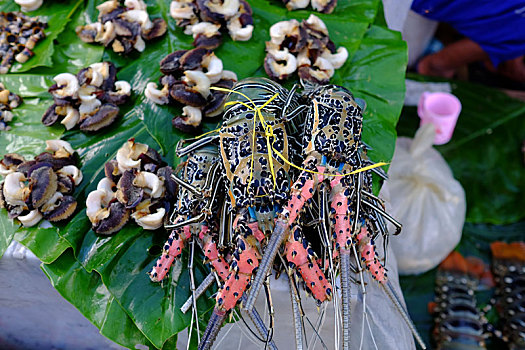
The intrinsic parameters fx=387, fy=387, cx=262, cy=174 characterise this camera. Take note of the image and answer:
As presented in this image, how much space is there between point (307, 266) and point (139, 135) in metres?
0.99

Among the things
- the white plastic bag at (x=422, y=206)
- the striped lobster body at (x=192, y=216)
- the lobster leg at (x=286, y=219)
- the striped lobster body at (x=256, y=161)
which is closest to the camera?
the lobster leg at (x=286, y=219)

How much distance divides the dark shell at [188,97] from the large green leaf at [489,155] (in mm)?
1866

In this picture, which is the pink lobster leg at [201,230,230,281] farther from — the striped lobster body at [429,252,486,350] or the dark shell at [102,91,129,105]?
the striped lobster body at [429,252,486,350]

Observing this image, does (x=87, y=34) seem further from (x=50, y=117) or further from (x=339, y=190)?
(x=339, y=190)

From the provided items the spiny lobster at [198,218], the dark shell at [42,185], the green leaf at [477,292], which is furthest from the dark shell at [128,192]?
the green leaf at [477,292]

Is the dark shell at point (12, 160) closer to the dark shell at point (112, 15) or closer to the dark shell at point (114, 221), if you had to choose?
the dark shell at point (114, 221)

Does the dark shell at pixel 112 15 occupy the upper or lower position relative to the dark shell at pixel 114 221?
upper

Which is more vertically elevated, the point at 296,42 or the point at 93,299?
the point at 296,42

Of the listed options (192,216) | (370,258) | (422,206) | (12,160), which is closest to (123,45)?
(12,160)

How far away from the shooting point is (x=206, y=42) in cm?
174

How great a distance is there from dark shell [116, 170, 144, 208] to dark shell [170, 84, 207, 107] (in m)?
0.37

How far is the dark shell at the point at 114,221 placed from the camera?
1.33m

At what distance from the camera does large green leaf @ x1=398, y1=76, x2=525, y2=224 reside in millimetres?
2777

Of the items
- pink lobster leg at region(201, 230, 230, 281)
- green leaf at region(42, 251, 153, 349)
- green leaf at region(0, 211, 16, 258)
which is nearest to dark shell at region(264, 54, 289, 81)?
pink lobster leg at region(201, 230, 230, 281)
